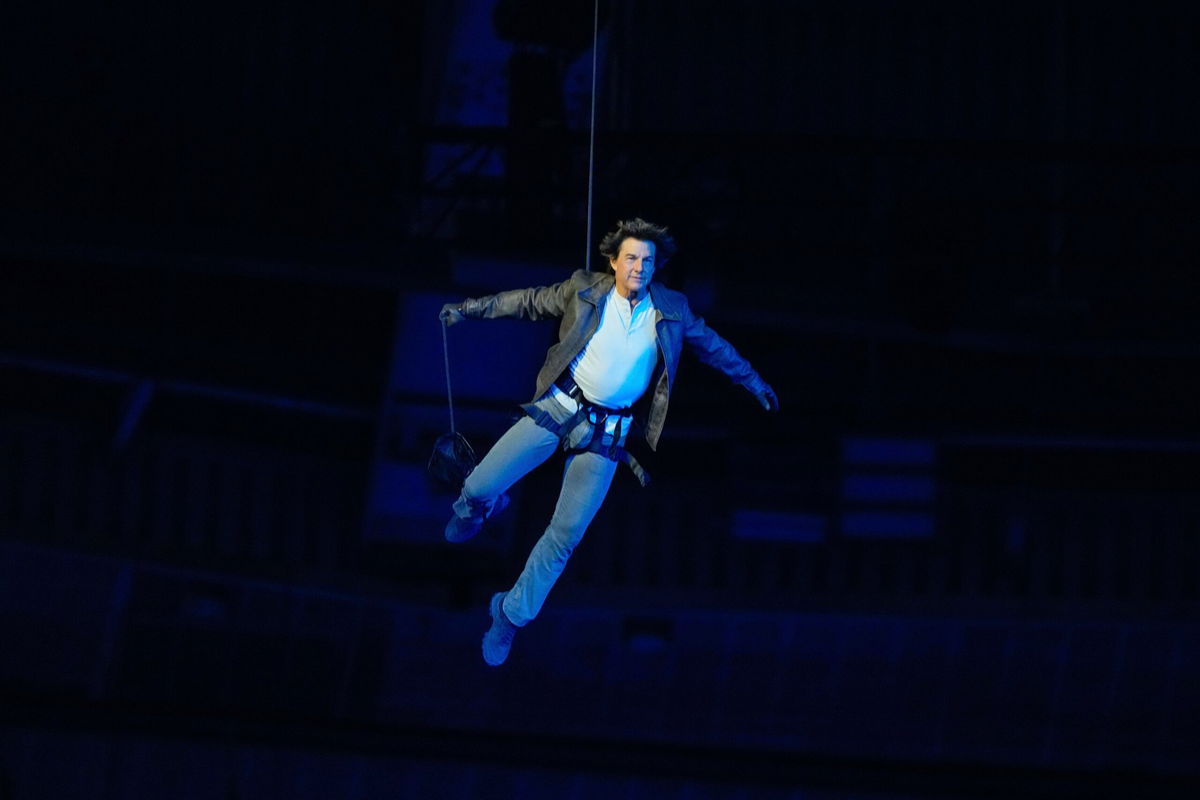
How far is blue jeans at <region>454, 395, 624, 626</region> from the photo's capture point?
5.85 meters

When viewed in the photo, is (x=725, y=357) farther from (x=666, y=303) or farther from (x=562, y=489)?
(x=562, y=489)

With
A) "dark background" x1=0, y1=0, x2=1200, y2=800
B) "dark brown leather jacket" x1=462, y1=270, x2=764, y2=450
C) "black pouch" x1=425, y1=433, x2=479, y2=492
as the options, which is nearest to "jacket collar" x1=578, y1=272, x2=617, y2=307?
"dark brown leather jacket" x1=462, y1=270, x2=764, y2=450

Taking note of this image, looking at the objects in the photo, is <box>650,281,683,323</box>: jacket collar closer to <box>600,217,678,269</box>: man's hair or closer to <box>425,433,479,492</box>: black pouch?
<box>600,217,678,269</box>: man's hair

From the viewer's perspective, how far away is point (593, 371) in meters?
5.74

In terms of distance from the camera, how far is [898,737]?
8.67 m

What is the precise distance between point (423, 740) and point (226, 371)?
2.28 metres

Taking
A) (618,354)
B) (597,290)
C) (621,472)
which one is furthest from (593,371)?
(621,472)

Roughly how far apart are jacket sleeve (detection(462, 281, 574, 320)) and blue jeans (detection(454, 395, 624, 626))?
0.34 m

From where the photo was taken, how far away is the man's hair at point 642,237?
18.0 feet

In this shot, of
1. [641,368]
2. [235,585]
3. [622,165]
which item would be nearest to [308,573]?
[235,585]

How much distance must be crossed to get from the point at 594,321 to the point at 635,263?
29 centimetres

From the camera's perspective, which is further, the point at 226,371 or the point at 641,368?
the point at 226,371

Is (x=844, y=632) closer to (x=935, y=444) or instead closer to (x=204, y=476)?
(x=935, y=444)

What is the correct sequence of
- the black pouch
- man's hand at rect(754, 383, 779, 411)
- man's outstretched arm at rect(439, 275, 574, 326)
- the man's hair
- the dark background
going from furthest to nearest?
the dark background < the black pouch < man's hand at rect(754, 383, 779, 411) < man's outstretched arm at rect(439, 275, 574, 326) < the man's hair
